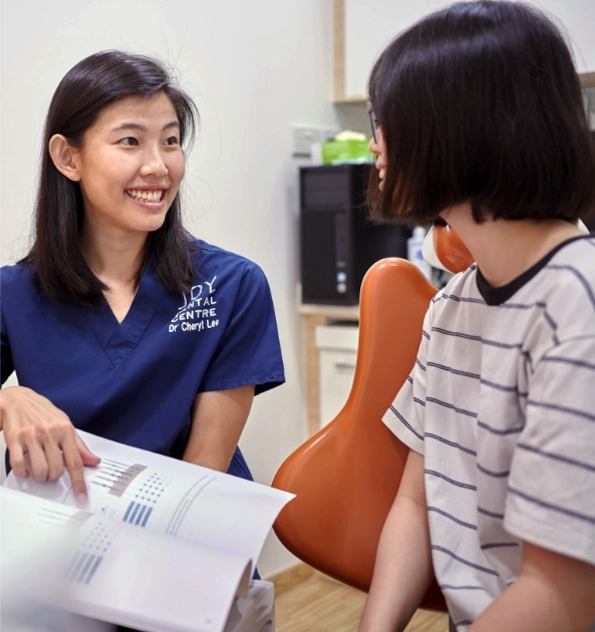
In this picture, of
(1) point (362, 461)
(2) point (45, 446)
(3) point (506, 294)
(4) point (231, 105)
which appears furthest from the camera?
(4) point (231, 105)

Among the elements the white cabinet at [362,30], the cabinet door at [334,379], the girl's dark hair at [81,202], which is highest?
the white cabinet at [362,30]

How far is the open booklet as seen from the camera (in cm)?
75

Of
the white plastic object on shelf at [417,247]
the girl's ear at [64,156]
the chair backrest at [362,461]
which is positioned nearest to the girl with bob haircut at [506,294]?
the chair backrest at [362,461]

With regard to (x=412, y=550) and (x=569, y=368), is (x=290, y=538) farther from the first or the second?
(x=569, y=368)

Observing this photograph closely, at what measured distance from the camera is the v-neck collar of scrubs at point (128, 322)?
124cm

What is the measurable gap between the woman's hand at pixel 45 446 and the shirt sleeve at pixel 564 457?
515 mm

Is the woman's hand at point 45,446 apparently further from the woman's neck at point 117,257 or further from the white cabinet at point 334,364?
the white cabinet at point 334,364

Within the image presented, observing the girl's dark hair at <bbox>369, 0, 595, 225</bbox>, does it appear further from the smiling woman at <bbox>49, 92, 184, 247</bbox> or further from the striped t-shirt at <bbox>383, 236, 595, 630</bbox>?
the smiling woman at <bbox>49, 92, 184, 247</bbox>

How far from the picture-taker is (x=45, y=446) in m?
0.99

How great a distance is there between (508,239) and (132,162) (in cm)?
66

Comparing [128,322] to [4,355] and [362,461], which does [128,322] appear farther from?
[362,461]

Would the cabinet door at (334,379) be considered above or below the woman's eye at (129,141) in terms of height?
below

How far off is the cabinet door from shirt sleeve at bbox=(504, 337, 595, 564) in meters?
1.67

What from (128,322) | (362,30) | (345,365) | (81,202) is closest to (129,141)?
(81,202)
